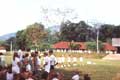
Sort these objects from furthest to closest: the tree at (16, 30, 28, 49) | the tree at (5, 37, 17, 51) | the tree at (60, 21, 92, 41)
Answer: the tree at (60, 21, 92, 41) < the tree at (5, 37, 17, 51) < the tree at (16, 30, 28, 49)

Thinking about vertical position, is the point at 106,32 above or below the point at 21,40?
above

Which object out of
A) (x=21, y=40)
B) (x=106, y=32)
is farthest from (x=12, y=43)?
(x=106, y=32)

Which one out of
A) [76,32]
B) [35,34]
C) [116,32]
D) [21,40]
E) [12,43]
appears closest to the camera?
[35,34]

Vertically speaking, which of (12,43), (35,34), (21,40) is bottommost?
(12,43)

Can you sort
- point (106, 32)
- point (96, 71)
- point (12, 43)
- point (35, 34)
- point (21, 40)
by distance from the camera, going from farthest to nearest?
1. point (106, 32)
2. point (12, 43)
3. point (21, 40)
4. point (35, 34)
5. point (96, 71)

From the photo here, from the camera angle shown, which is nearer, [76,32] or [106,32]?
[76,32]

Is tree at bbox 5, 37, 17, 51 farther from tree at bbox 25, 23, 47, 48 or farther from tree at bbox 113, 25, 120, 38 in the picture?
tree at bbox 113, 25, 120, 38

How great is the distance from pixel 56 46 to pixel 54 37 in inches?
558

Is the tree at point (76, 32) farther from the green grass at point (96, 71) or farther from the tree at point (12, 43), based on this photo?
the green grass at point (96, 71)

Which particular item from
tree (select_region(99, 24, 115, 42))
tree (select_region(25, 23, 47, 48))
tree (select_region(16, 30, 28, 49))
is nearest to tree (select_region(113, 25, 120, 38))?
tree (select_region(99, 24, 115, 42))

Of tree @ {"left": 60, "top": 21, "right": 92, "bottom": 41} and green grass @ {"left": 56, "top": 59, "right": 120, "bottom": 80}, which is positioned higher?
tree @ {"left": 60, "top": 21, "right": 92, "bottom": 41}

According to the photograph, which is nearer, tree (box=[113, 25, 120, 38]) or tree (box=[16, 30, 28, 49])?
tree (box=[16, 30, 28, 49])

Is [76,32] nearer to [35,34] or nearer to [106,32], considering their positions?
[106,32]

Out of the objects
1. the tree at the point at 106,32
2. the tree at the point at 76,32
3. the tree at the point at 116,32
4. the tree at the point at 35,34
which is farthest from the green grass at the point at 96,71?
the tree at the point at 116,32
